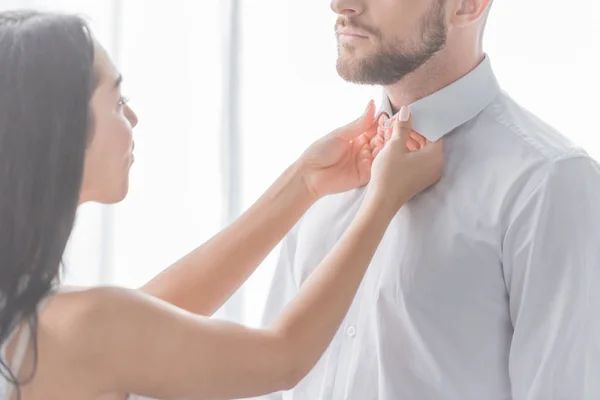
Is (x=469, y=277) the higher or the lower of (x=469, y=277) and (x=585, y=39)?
the lower

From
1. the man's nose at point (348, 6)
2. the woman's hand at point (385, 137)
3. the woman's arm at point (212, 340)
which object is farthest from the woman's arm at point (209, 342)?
the man's nose at point (348, 6)

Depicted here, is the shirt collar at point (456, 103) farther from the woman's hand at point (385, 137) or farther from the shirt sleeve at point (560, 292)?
the shirt sleeve at point (560, 292)

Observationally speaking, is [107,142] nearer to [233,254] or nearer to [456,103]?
[233,254]

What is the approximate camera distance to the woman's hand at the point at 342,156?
162cm

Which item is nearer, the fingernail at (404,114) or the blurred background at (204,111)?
the fingernail at (404,114)

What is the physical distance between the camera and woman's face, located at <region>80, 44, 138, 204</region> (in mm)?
1269

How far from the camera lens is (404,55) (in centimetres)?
150

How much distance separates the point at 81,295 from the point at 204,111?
1493 millimetres

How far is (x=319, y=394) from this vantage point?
5.16 ft

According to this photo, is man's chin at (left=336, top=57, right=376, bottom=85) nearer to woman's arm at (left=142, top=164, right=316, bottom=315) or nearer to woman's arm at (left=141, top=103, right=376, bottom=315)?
woman's arm at (left=141, top=103, right=376, bottom=315)

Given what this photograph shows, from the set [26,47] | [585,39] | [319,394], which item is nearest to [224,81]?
[585,39]

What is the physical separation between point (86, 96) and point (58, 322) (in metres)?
0.30

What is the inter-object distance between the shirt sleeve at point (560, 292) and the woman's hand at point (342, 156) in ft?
1.28

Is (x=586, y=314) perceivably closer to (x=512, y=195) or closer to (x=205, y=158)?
(x=512, y=195)
